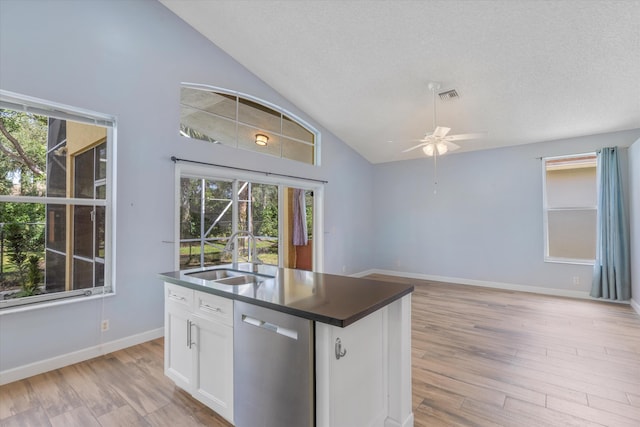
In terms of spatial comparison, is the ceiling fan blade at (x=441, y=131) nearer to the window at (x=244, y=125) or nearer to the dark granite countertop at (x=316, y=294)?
the dark granite countertop at (x=316, y=294)

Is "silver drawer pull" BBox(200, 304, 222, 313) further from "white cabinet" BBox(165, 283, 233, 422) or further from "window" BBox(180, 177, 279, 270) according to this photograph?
"window" BBox(180, 177, 279, 270)

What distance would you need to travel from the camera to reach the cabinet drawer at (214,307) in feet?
6.09

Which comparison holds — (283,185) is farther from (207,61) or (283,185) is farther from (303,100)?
(207,61)

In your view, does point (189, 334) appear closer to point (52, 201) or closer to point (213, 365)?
point (213, 365)

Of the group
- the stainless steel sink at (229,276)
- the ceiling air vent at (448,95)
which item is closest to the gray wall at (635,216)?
the ceiling air vent at (448,95)

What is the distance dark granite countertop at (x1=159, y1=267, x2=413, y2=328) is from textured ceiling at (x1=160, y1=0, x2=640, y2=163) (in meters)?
2.68

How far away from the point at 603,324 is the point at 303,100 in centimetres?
509

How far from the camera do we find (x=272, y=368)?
159cm

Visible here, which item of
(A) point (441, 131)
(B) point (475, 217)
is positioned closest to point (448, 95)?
(A) point (441, 131)

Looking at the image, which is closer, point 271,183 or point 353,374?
point 353,374

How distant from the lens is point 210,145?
13.2 ft

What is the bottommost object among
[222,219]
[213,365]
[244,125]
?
[213,365]

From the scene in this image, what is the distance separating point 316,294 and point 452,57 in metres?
3.19

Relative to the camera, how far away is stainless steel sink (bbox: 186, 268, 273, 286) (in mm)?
2412
